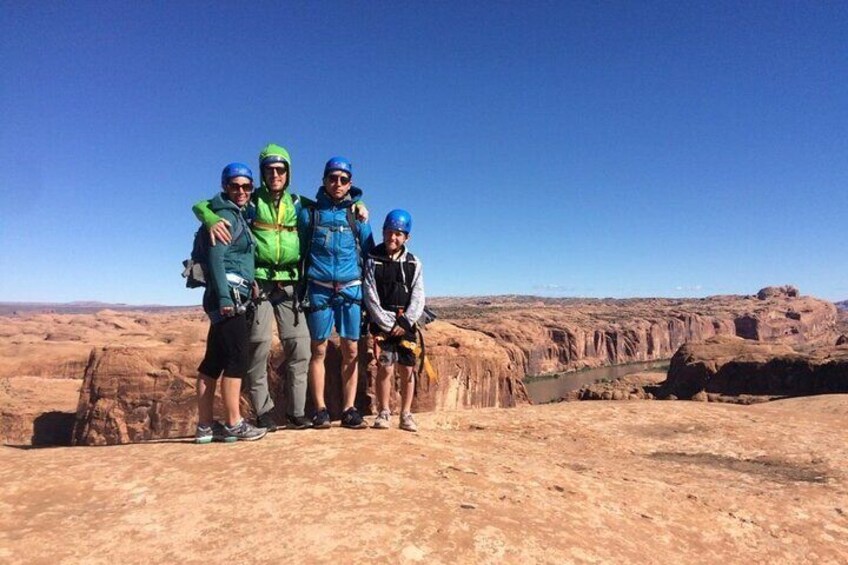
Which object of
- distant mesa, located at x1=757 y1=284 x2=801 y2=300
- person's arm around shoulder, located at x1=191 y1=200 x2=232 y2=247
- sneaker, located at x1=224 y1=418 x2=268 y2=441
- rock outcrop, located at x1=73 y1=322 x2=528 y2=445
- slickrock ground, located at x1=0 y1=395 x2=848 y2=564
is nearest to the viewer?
slickrock ground, located at x1=0 y1=395 x2=848 y2=564

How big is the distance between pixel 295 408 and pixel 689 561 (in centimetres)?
361

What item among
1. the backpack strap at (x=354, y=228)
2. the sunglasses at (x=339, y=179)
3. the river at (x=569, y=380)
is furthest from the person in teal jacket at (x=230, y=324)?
the river at (x=569, y=380)

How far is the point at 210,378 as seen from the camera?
14.9ft

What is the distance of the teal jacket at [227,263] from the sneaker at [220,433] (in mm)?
962

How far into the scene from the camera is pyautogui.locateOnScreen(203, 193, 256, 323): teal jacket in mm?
4262

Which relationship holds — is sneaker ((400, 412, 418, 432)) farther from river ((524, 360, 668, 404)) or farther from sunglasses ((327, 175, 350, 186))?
river ((524, 360, 668, 404))

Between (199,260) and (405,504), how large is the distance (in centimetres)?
279

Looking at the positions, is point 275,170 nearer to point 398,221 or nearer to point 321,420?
point 398,221

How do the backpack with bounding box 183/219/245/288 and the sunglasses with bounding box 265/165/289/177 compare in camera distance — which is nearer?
the backpack with bounding box 183/219/245/288

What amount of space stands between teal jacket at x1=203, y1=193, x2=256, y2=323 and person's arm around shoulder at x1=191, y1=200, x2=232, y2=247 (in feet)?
0.15

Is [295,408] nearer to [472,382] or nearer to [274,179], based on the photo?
[274,179]

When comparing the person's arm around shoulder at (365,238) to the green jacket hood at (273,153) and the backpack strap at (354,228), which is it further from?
the green jacket hood at (273,153)

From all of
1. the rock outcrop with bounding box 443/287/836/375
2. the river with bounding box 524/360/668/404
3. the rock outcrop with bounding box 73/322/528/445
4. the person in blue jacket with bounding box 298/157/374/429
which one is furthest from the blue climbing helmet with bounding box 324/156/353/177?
the rock outcrop with bounding box 443/287/836/375

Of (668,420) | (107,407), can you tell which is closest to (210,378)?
(668,420)
